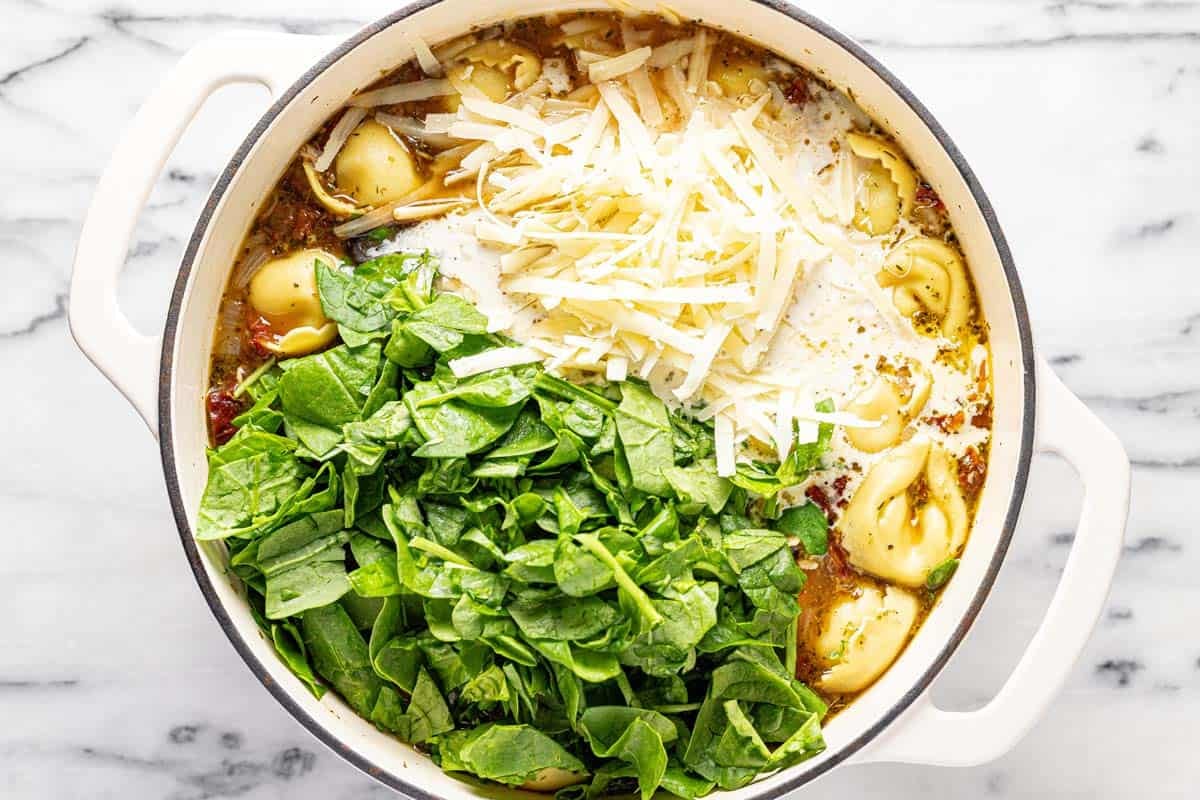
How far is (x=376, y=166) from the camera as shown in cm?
168

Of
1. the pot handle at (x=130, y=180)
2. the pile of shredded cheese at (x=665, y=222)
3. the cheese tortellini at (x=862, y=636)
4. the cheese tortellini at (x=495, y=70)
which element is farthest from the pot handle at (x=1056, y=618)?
the pot handle at (x=130, y=180)

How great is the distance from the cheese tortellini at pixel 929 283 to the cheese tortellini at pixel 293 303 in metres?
0.82

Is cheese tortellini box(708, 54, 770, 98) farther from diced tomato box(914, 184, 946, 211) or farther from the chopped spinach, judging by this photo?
the chopped spinach

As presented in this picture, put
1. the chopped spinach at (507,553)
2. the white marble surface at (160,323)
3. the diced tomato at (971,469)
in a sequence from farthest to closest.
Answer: the white marble surface at (160,323) → the diced tomato at (971,469) → the chopped spinach at (507,553)

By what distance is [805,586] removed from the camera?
168 centimetres

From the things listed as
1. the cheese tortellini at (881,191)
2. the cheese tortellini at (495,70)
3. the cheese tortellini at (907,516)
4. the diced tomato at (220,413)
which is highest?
the cheese tortellini at (881,191)

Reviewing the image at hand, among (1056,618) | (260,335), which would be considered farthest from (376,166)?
(1056,618)

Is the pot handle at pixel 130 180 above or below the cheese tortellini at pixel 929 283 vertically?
below

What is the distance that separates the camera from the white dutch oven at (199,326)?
4.94 ft

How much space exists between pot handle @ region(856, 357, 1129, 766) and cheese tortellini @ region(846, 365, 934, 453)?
0.19 m

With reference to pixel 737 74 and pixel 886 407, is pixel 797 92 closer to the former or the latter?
pixel 737 74

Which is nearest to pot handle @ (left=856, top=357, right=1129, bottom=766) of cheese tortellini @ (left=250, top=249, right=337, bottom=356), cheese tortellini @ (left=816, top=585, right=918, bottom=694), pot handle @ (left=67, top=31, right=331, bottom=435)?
cheese tortellini @ (left=816, top=585, right=918, bottom=694)

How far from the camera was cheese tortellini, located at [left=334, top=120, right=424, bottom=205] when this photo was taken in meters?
1.68

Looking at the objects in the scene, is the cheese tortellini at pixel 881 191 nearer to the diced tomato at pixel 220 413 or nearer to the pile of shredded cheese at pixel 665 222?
the pile of shredded cheese at pixel 665 222
